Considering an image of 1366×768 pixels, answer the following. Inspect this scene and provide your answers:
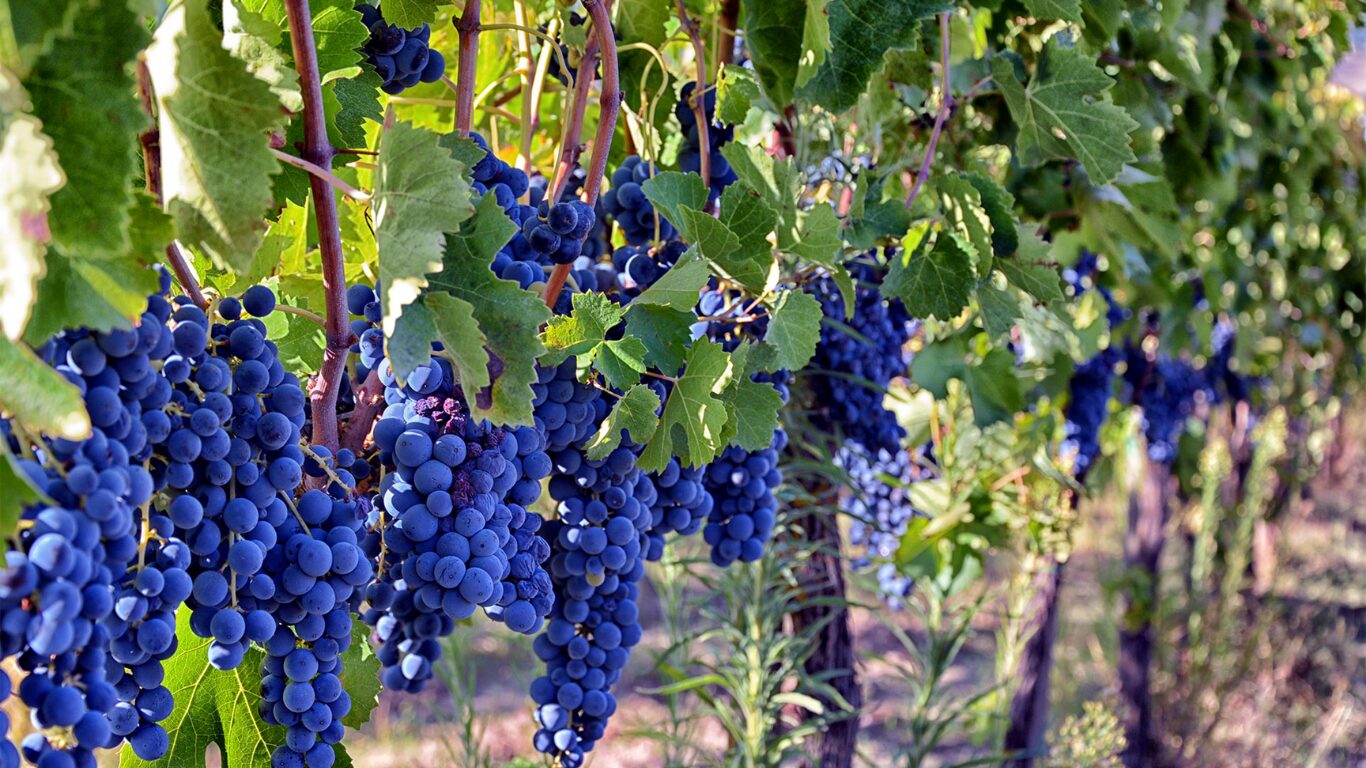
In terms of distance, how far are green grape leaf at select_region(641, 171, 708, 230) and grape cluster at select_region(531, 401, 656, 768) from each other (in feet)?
0.55

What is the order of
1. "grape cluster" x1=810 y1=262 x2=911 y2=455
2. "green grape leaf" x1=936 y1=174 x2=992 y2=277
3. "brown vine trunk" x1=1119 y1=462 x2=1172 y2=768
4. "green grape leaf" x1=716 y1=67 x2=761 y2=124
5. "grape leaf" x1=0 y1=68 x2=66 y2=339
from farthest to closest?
"brown vine trunk" x1=1119 y1=462 x2=1172 y2=768 → "grape cluster" x1=810 y1=262 x2=911 y2=455 → "green grape leaf" x1=936 y1=174 x2=992 y2=277 → "green grape leaf" x1=716 y1=67 x2=761 y2=124 → "grape leaf" x1=0 y1=68 x2=66 y2=339

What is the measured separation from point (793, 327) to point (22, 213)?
622 mm

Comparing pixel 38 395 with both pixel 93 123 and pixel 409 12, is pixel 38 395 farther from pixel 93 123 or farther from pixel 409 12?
pixel 409 12

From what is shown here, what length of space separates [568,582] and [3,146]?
0.59 m

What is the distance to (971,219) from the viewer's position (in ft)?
3.82

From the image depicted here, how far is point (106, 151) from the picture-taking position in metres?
0.57

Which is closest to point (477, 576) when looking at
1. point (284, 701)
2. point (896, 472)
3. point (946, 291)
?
point (284, 701)

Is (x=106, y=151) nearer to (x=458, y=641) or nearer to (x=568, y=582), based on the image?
(x=568, y=582)

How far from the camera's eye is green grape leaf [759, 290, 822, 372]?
993 millimetres

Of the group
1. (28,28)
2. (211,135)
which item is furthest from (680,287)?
(28,28)

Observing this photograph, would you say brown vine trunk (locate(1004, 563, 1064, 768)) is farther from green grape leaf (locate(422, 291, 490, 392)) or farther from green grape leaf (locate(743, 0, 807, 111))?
green grape leaf (locate(422, 291, 490, 392))

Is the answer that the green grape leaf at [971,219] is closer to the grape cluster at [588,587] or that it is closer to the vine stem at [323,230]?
the grape cluster at [588,587]

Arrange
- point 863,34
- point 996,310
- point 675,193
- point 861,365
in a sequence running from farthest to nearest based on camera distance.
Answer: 1. point 861,365
2. point 996,310
3. point 863,34
4. point 675,193

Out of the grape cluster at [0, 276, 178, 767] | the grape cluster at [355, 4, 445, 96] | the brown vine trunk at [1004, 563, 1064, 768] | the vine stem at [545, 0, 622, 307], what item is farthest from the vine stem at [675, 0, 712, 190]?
the brown vine trunk at [1004, 563, 1064, 768]
